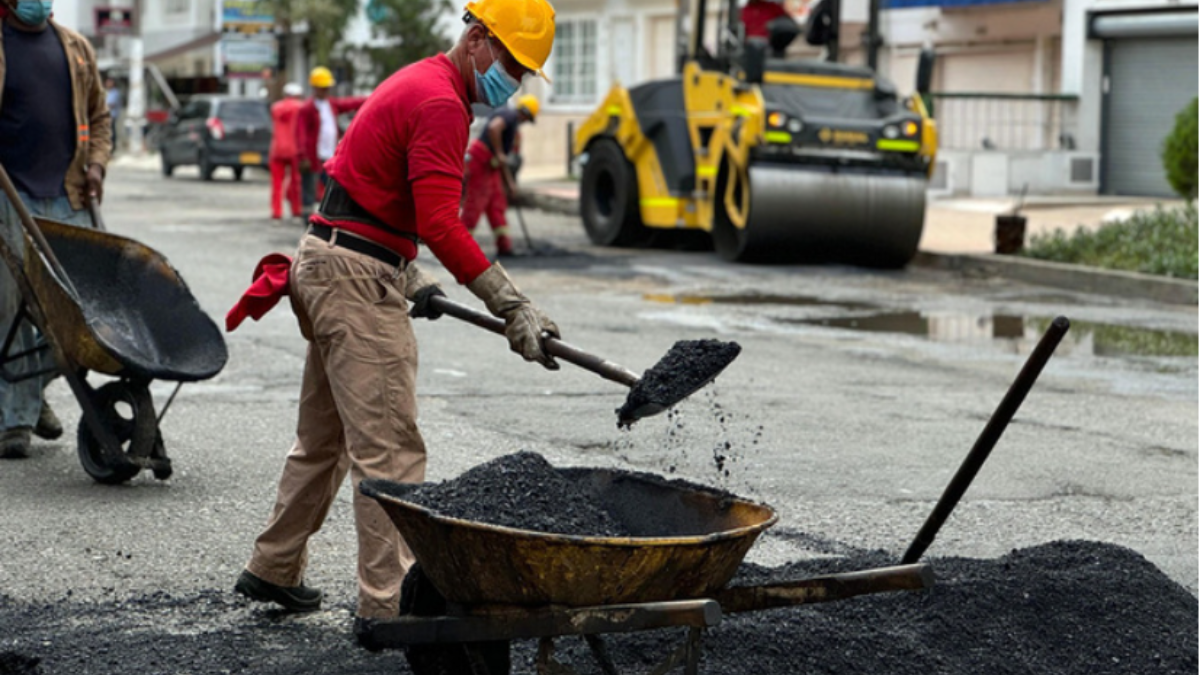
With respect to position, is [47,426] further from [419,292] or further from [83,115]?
[419,292]

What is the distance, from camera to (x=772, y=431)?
863 centimetres

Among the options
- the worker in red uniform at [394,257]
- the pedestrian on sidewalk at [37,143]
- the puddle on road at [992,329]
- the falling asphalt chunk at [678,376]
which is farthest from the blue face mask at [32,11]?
the puddle on road at [992,329]

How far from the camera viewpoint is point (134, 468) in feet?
23.0

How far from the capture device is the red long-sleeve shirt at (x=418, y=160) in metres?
4.74

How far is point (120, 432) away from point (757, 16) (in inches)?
497

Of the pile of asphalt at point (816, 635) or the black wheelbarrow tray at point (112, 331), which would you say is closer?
the pile of asphalt at point (816, 635)

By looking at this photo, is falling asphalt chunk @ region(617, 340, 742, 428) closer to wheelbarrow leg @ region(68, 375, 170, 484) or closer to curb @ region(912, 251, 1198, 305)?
wheelbarrow leg @ region(68, 375, 170, 484)

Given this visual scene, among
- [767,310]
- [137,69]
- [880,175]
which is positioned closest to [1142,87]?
[880,175]

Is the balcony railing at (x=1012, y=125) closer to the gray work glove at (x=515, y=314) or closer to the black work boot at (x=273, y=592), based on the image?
the black work boot at (x=273, y=592)

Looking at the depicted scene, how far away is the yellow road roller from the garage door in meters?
8.15

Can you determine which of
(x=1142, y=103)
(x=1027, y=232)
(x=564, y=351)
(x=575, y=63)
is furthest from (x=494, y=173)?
(x=575, y=63)

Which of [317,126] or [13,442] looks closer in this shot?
[13,442]

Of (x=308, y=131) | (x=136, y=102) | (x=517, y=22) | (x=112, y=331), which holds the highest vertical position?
(x=136, y=102)

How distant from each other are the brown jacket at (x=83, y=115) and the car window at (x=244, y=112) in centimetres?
2759
